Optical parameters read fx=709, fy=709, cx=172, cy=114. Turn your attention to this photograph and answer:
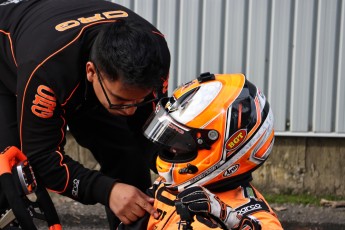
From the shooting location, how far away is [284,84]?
582 centimetres

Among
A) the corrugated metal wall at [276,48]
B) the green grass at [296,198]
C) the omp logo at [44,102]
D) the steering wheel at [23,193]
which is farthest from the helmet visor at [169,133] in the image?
the green grass at [296,198]

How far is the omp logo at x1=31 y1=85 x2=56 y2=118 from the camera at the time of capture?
3.14 m

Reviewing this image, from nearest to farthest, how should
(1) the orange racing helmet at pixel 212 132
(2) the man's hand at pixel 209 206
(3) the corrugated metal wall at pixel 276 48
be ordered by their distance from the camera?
1. (2) the man's hand at pixel 209 206
2. (1) the orange racing helmet at pixel 212 132
3. (3) the corrugated metal wall at pixel 276 48

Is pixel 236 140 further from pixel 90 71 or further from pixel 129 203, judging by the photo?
pixel 90 71

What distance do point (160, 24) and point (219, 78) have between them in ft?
9.24

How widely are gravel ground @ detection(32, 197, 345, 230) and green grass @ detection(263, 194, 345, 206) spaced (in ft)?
0.19

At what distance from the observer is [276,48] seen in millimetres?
5766

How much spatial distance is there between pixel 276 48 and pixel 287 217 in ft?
4.47

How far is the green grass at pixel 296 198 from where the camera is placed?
5.89 metres

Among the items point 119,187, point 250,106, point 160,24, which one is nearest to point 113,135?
point 119,187

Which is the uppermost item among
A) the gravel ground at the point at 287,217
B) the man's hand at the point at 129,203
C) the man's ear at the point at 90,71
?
the man's ear at the point at 90,71

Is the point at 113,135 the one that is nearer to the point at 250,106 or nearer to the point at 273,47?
the point at 250,106

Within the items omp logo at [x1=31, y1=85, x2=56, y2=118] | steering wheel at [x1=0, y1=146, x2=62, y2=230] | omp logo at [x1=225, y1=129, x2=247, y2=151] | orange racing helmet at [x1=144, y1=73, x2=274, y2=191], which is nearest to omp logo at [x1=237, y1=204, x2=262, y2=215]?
orange racing helmet at [x1=144, y1=73, x2=274, y2=191]

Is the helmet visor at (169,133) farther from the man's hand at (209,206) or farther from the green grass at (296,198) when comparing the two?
the green grass at (296,198)
